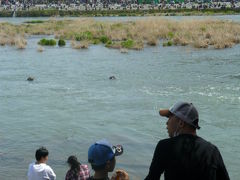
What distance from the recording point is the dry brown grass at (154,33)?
42744 millimetres

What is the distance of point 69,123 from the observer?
17.6m

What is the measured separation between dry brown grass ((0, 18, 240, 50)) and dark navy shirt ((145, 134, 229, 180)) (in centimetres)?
3653

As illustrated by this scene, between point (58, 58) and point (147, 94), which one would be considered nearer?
point (147, 94)

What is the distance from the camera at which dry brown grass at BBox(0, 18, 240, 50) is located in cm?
4274

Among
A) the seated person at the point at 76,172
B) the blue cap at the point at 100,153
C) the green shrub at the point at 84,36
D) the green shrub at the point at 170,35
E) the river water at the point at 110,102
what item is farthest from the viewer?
the green shrub at the point at 84,36

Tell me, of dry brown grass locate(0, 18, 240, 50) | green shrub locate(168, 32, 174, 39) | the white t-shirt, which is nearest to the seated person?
the white t-shirt

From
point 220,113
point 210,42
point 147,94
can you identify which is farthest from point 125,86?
point 210,42

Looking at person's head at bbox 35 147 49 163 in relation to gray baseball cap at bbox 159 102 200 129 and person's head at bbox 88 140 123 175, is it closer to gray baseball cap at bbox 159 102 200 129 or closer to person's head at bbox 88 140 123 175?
person's head at bbox 88 140 123 175

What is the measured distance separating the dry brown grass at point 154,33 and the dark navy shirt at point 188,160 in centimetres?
3653

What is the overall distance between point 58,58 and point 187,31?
57.8 ft

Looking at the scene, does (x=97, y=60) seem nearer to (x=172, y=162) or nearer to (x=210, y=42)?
(x=210, y=42)

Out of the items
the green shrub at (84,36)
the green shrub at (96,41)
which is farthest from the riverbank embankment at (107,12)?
the green shrub at (96,41)

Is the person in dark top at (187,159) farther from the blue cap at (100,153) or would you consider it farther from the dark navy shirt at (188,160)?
the blue cap at (100,153)

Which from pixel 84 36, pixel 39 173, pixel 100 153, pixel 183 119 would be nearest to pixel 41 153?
pixel 39 173
